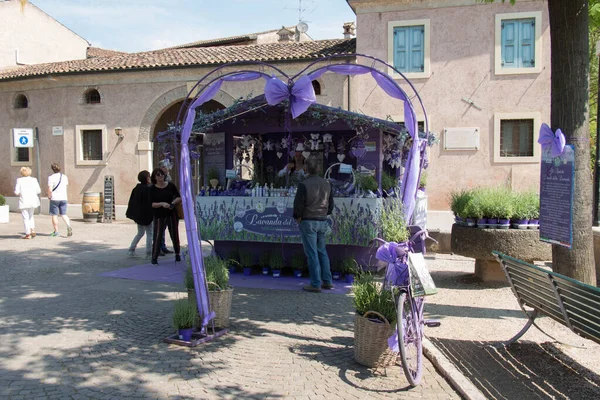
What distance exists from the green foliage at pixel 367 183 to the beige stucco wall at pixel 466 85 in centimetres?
826

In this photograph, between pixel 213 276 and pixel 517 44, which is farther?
pixel 517 44

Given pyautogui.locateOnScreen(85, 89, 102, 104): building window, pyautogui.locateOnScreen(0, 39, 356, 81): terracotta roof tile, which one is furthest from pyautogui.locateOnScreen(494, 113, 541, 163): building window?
pyautogui.locateOnScreen(85, 89, 102, 104): building window

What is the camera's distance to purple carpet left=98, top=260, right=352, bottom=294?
811cm

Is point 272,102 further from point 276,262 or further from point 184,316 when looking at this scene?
point 276,262

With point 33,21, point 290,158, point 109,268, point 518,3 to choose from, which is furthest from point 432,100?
point 33,21

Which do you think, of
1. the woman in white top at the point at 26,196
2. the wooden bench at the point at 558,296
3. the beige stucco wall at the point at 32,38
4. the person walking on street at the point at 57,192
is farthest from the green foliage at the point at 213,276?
the beige stucco wall at the point at 32,38

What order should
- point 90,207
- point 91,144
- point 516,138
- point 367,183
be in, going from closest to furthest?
1. point 367,183
2. point 516,138
3. point 90,207
4. point 91,144

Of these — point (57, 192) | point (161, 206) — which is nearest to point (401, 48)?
point (161, 206)

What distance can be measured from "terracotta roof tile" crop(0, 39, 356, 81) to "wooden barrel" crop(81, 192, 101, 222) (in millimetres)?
4346

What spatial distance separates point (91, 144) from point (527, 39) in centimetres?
1465

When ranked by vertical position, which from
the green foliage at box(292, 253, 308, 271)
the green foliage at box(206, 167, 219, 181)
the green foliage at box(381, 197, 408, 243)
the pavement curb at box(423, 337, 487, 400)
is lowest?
the pavement curb at box(423, 337, 487, 400)

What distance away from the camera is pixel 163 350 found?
506 cm

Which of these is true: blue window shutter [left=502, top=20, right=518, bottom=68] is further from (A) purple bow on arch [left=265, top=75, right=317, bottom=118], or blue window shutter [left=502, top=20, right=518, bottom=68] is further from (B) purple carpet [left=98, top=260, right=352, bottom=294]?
(A) purple bow on arch [left=265, top=75, right=317, bottom=118]

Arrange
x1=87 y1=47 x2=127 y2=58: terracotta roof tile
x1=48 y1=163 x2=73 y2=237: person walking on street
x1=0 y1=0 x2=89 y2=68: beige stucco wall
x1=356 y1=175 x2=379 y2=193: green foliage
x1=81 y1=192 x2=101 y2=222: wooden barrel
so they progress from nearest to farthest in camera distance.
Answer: x1=356 y1=175 x2=379 y2=193: green foliage, x1=48 y1=163 x2=73 y2=237: person walking on street, x1=81 y1=192 x2=101 y2=222: wooden barrel, x1=0 y1=0 x2=89 y2=68: beige stucco wall, x1=87 y1=47 x2=127 y2=58: terracotta roof tile
